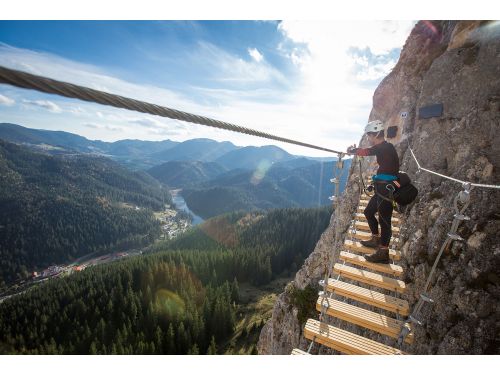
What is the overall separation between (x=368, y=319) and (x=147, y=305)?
81673mm

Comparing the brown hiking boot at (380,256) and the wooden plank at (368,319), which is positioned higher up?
the brown hiking boot at (380,256)

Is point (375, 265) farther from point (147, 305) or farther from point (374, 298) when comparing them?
point (147, 305)

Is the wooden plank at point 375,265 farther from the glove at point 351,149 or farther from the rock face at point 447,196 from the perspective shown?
the glove at point 351,149

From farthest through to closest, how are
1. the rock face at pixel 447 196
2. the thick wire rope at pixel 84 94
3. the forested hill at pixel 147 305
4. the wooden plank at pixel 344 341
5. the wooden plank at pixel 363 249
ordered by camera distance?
the forested hill at pixel 147 305
the wooden plank at pixel 363 249
the rock face at pixel 447 196
the wooden plank at pixel 344 341
the thick wire rope at pixel 84 94

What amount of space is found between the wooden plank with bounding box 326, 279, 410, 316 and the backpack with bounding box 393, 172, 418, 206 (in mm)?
2704

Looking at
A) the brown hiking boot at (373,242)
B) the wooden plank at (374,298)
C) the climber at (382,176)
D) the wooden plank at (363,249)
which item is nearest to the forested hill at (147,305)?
the wooden plank at (363,249)

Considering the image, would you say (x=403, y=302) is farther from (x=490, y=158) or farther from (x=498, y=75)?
(x=498, y=75)

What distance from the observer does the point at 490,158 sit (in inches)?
Answer: 341

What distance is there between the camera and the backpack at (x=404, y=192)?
7637mm

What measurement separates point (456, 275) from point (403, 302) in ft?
5.69

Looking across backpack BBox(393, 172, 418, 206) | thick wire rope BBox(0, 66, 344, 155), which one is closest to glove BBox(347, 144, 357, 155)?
backpack BBox(393, 172, 418, 206)

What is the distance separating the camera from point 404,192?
7.64 meters

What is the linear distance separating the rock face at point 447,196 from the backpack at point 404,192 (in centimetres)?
154

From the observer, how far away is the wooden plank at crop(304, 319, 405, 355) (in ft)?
18.5
